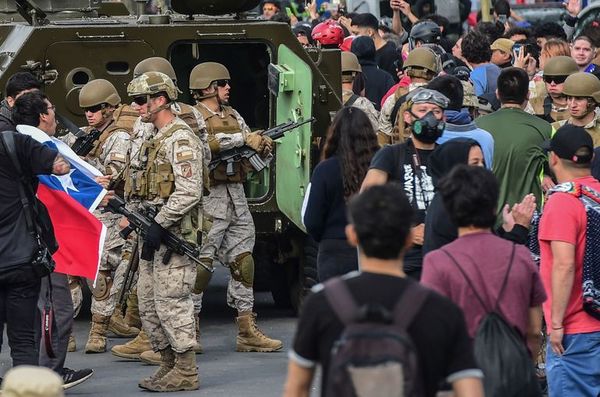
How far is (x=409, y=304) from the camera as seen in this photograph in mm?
4949

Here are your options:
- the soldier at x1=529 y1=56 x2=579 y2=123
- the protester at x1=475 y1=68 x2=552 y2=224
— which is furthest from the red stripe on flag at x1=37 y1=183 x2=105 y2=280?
the soldier at x1=529 y1=56 x2=579 y2=123

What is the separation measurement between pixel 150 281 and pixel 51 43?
2.70 meters

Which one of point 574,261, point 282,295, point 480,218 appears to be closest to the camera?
point 480,218

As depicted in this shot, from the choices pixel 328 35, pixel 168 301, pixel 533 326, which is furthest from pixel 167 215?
pixel 328 35

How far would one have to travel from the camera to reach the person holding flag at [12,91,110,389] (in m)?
9.66

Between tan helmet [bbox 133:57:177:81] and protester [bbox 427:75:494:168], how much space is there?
2361 millimetres

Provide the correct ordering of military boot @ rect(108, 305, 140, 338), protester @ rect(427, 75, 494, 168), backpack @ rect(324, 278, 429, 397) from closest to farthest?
backpack @ rect(324, 278, 429, 397)
protester @ rect(427, 75, 494, 168)
military boot @ rect(108, 305, 140, 338)

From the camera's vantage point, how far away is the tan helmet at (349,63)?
513 inches

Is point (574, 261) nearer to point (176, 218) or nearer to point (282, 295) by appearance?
point (176, 218)

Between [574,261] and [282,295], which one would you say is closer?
[574,261]

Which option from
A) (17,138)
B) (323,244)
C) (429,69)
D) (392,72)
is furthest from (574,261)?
(392,72)

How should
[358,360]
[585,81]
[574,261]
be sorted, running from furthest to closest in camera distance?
[585,81] < [574,261] < [358,360]

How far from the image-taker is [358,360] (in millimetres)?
4711

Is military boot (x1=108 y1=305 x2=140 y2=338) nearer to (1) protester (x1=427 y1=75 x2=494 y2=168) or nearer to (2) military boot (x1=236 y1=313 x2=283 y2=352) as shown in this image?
(2) military boot (x1=236 y1=313 x2=283 y2=352)
